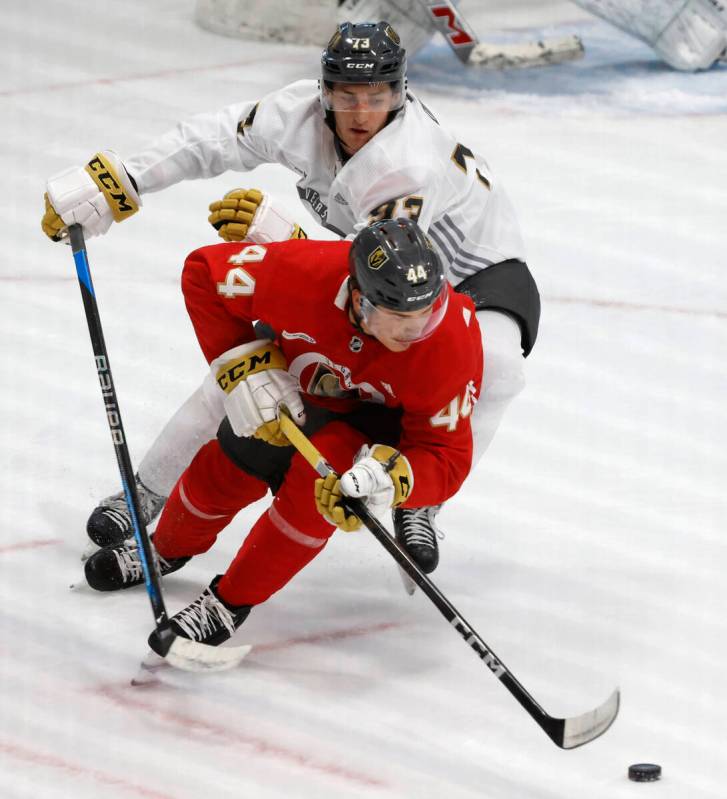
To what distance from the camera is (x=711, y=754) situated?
2273mm

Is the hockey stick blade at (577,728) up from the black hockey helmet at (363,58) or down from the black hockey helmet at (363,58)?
down


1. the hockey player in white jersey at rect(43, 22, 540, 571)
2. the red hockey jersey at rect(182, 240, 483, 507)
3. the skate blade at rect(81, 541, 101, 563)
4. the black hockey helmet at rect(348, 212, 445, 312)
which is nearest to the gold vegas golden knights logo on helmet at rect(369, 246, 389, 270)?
the black hockey helmet at rect(348, 212, 445, 312)

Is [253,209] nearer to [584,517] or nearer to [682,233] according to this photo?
[584,517]

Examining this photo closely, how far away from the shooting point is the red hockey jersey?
226 cm

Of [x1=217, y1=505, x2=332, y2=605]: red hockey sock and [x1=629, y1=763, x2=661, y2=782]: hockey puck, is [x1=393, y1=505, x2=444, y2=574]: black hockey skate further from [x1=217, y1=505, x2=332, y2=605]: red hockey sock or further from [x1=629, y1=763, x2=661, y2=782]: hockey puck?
[x1=629, y1=763, x2=661, y2=782]: hockey puck

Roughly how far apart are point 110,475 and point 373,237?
1.23 metres

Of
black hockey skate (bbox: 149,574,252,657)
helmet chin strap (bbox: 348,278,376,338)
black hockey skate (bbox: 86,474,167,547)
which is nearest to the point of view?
helmet chin strap (bbox: 348,278,376,338)

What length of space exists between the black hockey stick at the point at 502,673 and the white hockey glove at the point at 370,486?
0.06 ft

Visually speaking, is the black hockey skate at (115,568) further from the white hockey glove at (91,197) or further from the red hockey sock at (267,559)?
the white hockey glove at (91,197)

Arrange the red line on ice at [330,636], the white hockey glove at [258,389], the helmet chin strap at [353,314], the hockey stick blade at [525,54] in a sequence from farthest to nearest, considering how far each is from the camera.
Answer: the hockey stick blade at [525,54]
the red line on ice at [330,636]
the white hockey glove at [258,389]
the helmet chin strap at [353,314]

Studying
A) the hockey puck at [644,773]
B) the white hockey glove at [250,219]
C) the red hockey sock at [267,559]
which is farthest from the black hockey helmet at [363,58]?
the hockey puck at [644,773]

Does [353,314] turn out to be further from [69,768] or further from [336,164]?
[69,768]

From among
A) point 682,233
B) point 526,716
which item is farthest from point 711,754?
point 682,233

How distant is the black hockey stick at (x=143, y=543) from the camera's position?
7.75ft
